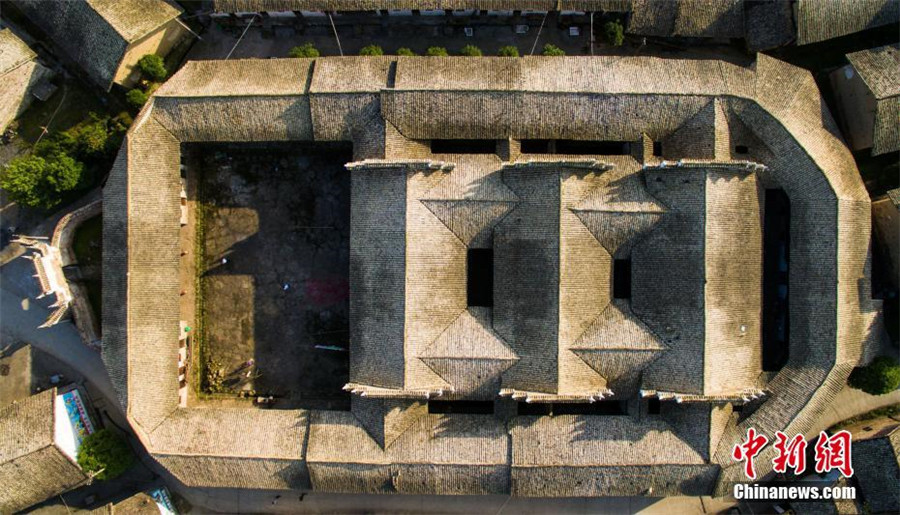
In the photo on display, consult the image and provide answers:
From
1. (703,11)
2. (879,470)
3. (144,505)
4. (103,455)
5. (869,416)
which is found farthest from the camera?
(869,416)

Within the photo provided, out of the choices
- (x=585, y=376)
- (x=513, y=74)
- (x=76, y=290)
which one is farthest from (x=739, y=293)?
(x=76, y=290)

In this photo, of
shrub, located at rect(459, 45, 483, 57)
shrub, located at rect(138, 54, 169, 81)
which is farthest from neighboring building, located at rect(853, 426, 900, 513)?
shrub, located at rect(138, 54, 169, 81)

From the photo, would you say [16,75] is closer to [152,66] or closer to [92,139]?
[92,139]

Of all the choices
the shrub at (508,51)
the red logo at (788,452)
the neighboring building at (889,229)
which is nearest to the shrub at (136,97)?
the shrub at (508,51)

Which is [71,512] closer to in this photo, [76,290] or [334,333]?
[76,290]

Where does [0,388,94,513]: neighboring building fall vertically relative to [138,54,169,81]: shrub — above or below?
below

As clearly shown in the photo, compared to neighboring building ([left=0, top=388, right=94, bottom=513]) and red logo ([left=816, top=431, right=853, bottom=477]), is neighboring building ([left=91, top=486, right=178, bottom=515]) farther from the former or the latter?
red logo ([left=816, top=431, right=853, bottom=477])

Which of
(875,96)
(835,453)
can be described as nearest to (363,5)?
(875,96)
